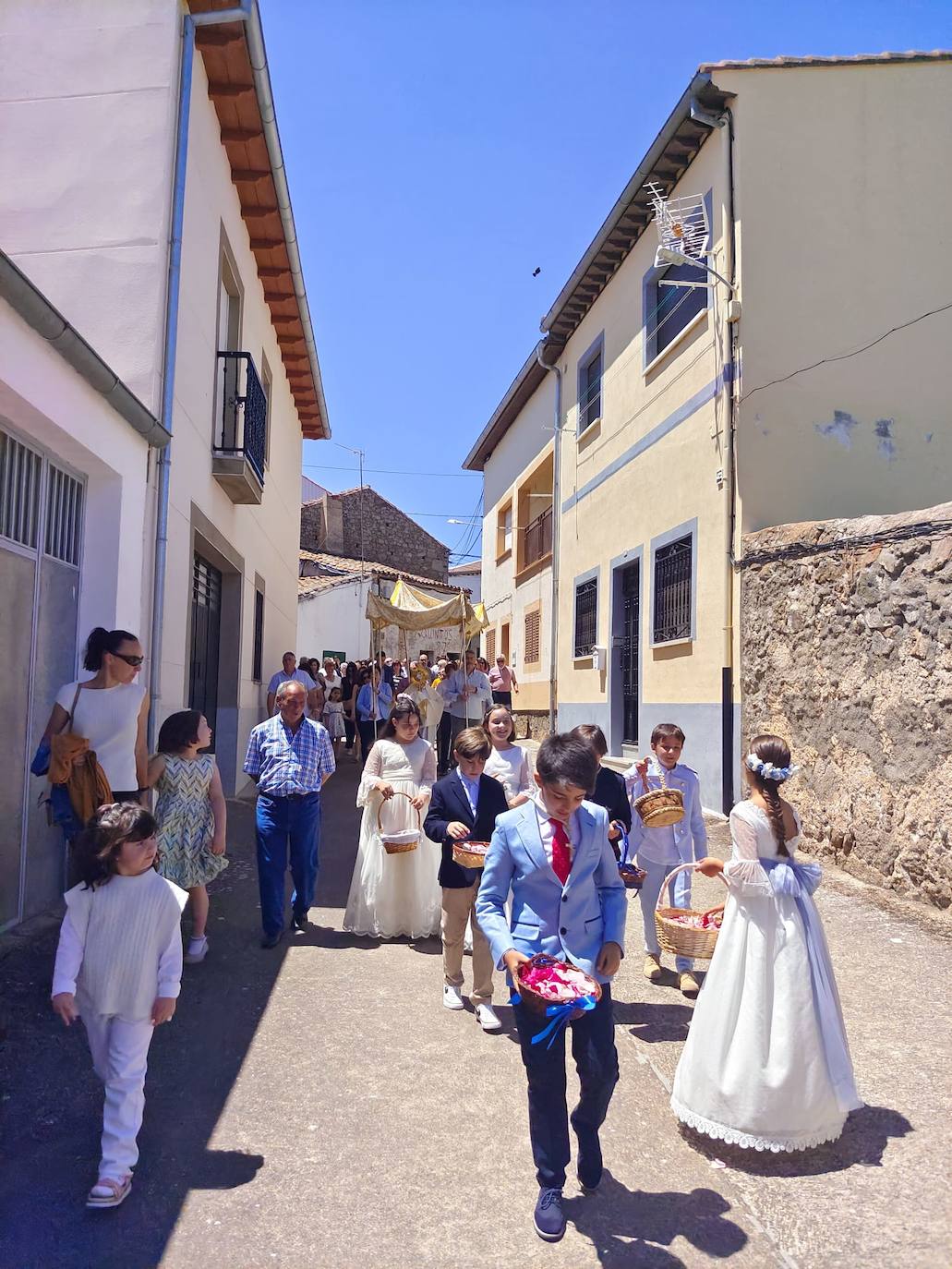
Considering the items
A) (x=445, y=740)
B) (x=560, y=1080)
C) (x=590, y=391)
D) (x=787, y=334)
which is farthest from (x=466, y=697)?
(x=560, y=1080)

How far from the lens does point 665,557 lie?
36.8 ft

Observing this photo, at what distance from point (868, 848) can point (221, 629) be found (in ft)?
24.6

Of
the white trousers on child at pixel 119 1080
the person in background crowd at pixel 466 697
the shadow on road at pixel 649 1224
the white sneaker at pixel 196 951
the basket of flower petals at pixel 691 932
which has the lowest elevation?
the shadow on road at pixel 649 1224

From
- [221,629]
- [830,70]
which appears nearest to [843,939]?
[221,629]

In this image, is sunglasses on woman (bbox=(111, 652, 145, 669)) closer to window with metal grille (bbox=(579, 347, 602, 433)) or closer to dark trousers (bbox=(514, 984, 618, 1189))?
dark trousers (bbox=(514, 984, 618, 1189))

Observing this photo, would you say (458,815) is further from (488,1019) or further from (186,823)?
(186,823)

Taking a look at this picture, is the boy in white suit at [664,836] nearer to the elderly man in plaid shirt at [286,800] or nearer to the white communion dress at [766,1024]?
the white communion dress at [766,1024]

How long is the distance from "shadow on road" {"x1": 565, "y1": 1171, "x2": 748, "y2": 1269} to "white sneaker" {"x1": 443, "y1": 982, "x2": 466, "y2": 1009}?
1703 mm

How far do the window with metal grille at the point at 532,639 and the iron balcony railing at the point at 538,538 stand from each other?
1121 mm

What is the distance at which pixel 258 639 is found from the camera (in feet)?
44.0

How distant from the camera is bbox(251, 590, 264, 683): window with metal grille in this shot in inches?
512

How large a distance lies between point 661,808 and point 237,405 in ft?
21.5

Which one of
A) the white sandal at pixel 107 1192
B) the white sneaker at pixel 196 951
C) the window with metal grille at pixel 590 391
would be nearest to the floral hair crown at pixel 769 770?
the white sandal at pixel 107 1192

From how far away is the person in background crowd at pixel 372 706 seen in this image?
1620 cm
